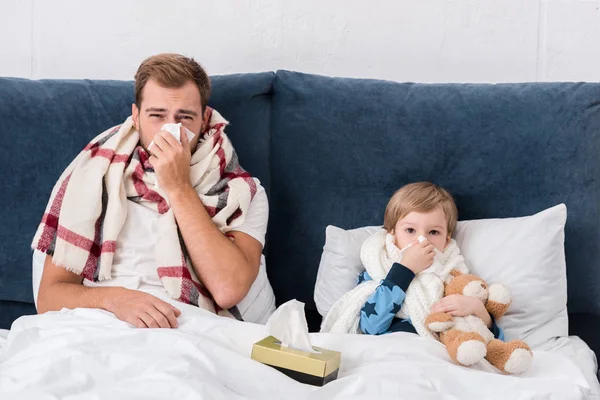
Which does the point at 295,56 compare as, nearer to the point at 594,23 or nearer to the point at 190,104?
the point at 190,104

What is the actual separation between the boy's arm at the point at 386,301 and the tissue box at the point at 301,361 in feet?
1.02

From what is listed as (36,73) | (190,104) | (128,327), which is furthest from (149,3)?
(128,327)

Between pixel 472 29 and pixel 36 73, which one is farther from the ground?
pixel 472 29

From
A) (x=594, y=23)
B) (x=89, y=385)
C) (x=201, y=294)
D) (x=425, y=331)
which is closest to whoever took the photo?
(x=89, y=385)

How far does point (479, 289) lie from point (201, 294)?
2.31 feet

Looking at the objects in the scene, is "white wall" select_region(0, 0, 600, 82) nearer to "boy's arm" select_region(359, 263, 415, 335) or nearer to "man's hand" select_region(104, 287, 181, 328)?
→ "boy's arm" select_region(359, 263, 415, 335)

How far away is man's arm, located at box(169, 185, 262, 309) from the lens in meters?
1.95

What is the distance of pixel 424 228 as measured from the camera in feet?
6.41

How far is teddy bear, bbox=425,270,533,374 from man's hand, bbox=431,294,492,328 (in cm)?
1

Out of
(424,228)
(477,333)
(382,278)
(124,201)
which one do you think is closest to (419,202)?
(424,228)

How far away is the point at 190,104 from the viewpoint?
204cm

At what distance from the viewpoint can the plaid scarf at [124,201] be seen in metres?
1.96

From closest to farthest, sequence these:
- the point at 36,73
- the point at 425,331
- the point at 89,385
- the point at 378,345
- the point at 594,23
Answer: the point at 89,385 → the point at 378,345 → the point at 425,331 → the point at 594,23 → the point at 36,73

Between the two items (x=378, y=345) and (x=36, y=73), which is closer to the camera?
Answer: (x=378, y=345)
